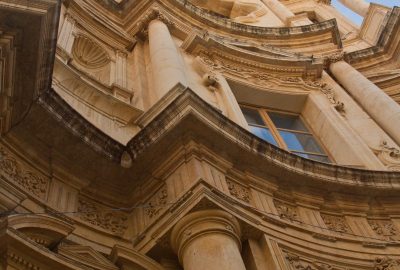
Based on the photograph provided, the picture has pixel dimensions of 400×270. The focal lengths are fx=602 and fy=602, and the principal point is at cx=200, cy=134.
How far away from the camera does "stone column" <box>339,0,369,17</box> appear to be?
81.9ft

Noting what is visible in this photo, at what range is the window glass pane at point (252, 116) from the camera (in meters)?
13.0

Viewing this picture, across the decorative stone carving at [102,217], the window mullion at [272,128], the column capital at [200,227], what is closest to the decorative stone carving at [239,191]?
the column capital at [200,227]

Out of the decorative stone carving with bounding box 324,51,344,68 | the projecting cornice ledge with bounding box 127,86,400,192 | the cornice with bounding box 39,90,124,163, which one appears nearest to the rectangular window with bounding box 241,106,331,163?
the projecting cornice ledge with bounding box 127,86,400,192

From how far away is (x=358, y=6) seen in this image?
2569cm

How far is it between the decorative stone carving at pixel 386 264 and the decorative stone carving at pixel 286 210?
4.07 feet

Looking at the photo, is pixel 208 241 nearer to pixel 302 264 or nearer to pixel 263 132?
pixel 302 264

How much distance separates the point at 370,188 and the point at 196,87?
407 centimetres

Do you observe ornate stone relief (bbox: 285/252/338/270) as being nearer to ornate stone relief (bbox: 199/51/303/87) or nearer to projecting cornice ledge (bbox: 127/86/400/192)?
projecting cornice ledge (bbox: 127/86/400/192)

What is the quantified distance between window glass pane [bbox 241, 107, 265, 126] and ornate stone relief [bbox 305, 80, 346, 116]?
1.74 meters

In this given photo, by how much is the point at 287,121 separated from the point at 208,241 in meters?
7.55

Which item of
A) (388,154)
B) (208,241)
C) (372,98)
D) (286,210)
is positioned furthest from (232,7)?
(208,241)

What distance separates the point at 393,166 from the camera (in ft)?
35.3

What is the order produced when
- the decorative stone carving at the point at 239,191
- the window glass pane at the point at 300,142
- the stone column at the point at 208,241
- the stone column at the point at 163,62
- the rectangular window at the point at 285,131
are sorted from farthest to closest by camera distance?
1. the window glass pane at the point at 300,142
2. the rectangular window at the point at 285,131
3. the stone column at the point at 163,62
4. the decorative stone carving at the point at 239,191
5. the stone column at the point at 208,241

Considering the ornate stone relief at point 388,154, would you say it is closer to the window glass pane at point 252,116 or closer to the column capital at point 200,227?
the window glass pane at point 252,116
